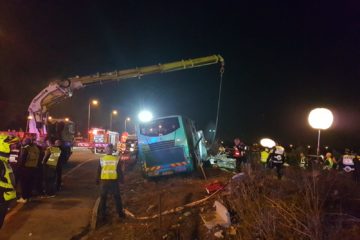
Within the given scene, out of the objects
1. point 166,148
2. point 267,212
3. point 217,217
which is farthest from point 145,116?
point 267,212

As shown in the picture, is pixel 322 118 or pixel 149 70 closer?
pixel 322 118

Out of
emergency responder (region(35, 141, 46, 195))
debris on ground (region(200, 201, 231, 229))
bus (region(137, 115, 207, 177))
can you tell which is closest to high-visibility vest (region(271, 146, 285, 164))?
bus (region(137, 115, 207, 177))

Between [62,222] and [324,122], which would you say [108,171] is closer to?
[62,222]

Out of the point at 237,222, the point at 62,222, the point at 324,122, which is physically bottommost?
the point at 62,222

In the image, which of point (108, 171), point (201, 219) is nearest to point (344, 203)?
point (201, 219)

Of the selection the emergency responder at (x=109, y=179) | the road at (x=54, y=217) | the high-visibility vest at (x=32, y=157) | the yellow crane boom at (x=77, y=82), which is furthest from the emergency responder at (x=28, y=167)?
the yellow crane boom at (x=77, y=82)

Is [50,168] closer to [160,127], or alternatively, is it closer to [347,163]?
[160,127]

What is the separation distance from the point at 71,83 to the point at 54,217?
10.3 metres

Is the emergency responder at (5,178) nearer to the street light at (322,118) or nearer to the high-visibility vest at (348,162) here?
the street light at (322,118)

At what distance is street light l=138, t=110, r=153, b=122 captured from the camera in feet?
53.2

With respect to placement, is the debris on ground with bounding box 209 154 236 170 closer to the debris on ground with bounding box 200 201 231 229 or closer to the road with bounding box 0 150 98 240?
the road with bounding box 0 150 98 240

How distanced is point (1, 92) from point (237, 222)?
55.7 m

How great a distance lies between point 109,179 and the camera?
32.3 ft

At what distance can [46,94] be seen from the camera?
18766 mm
